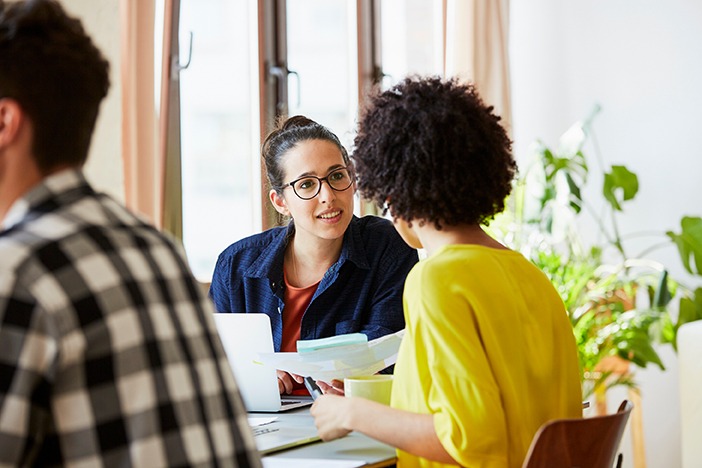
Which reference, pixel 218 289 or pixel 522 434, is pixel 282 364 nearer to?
pixel 522 434

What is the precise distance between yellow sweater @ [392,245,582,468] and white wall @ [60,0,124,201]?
4.47ft

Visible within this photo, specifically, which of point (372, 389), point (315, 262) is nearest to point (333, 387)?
point (372, 389)

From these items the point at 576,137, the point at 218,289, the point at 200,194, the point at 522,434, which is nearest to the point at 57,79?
the point at 522,434

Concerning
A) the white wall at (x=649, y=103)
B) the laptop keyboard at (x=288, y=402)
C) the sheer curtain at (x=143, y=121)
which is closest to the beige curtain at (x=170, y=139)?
the sheer curtain at (x=143, y=121)

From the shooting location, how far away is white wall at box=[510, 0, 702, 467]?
4.45m

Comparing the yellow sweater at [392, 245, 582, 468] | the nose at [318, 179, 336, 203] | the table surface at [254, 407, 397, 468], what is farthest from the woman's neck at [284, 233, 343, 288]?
the yellow sweater at [392, 245, 582, 468]

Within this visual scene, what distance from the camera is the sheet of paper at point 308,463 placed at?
1508 millimetres

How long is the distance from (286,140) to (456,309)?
124 cm

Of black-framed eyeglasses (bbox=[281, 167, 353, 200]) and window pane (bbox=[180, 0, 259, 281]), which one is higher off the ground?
window pane (bbox=[180, 0, 259, 281])

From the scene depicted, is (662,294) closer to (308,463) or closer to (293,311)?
(293,311)

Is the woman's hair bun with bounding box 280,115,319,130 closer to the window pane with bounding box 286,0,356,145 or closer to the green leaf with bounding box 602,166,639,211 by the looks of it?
the window pane with bounding box 286,0,356,145

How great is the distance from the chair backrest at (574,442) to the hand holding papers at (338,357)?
50 cm

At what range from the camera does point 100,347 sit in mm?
876

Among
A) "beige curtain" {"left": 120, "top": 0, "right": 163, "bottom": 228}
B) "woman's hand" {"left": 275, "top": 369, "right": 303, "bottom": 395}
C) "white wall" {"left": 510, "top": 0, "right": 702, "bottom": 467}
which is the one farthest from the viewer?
"white wall" {"left": 510, "top": 0, "right": 702, "bottom": 467}
